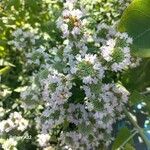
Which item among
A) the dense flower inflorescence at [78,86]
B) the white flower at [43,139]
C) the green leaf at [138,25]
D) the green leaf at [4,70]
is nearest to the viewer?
the dense flower inflorescence at [78,86]

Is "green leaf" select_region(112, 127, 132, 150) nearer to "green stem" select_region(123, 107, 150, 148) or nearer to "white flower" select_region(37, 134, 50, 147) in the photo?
"green stem" select_region(123, 107, 150, 148)

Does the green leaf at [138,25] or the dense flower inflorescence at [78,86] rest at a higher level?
the green leaf at [138,25]

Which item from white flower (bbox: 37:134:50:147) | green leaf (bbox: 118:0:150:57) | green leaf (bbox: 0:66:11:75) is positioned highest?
green leaf (bbox: 0:66:11:75)

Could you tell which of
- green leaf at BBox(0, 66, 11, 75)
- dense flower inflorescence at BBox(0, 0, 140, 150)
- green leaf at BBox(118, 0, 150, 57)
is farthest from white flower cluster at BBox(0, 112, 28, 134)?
green leaf at BBox(118, 0, 150, 57)

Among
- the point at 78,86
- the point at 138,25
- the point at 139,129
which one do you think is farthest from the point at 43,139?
the point at 138,25

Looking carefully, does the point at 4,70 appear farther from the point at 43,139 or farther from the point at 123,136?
the point at 123,136

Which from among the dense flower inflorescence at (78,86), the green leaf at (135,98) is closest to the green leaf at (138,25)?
the dense flower inflorescence at (78,86)

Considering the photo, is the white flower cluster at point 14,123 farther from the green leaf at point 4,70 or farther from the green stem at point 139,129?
the green stem at point 139,129

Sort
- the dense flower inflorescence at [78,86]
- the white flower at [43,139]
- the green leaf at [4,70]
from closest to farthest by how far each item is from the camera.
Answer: the dense flower inflorescence at [78,86] → the white flower at [43,139] → the green leaf at [4,70]

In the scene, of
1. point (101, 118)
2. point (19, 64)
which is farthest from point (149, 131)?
point (19, 64)
